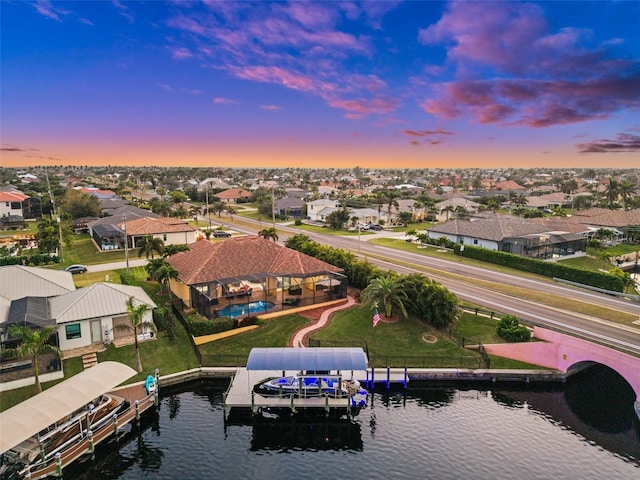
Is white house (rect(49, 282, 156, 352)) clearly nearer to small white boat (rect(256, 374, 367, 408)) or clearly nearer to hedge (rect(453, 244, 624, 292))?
small white boat (rect(256, 374, 367, 408))

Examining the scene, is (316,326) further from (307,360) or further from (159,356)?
(159,356)

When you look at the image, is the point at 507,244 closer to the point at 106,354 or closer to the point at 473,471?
the point at 473,471

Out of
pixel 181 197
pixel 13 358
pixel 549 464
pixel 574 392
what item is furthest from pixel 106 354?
pixel 181 197

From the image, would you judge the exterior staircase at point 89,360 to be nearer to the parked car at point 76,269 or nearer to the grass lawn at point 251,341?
the grass lawn at point 251,341

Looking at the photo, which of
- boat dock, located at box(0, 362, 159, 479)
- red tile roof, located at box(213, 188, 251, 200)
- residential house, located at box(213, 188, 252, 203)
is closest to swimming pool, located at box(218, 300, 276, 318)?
boat dock, located at box(0, 362, 159, 479)

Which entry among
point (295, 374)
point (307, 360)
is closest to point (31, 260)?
point (295, 374)

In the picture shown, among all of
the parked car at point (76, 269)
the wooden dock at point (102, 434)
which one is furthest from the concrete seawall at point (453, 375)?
the parked car at point (76, 269)
